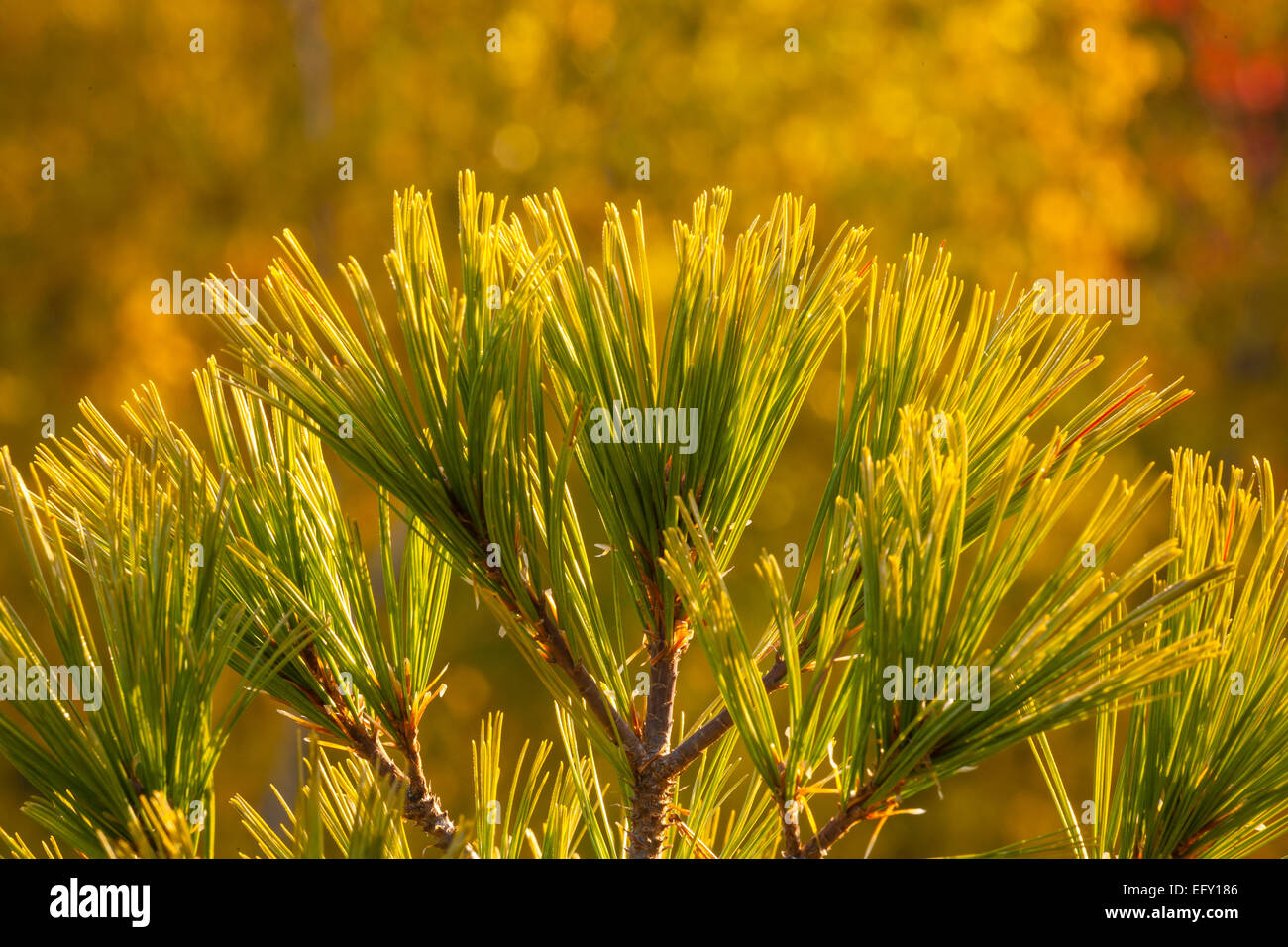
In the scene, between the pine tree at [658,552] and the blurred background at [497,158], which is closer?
the pine tree at [658,552]

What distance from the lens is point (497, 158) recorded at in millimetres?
2205

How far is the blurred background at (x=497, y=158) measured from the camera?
2193mm

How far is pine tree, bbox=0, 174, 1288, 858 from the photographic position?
13.6 inches

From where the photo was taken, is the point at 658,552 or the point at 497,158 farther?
the point at 497,158

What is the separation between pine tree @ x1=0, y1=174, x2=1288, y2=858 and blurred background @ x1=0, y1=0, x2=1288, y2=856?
1684mm

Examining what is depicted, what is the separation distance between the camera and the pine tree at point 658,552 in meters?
0.35

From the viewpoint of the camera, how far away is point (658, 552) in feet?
1.40

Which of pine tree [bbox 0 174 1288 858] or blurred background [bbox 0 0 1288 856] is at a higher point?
blurred background [bbox 0 0 1288 856]

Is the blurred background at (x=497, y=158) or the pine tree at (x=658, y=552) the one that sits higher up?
the blurred background at (x=497, y=158)

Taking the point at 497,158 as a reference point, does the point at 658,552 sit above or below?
below

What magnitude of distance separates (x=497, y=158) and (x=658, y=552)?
195 cm

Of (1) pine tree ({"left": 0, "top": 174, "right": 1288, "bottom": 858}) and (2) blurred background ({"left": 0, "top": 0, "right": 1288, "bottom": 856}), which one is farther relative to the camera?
(2) blurred background ({"left": 0, "top": 0, "right": 1288, "bottom": 856})

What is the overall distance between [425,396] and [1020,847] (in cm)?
30

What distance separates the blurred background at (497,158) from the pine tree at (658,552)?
1684 millimetres
